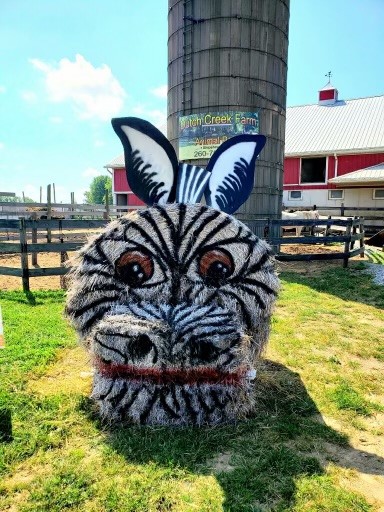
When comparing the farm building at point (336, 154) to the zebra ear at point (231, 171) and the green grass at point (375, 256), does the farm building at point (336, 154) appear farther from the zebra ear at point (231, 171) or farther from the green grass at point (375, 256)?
the zebra ear at point (231, 171)

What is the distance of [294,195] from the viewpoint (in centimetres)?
1988

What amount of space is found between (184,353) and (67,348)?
2052 millimetres

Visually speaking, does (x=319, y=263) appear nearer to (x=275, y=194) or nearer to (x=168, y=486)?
(x=275, y=194)

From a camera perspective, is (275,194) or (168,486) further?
(275,194)

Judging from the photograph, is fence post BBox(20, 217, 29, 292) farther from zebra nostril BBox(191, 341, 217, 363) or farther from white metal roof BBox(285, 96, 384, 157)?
white metal roof BBox(285, 96, 384, 157)

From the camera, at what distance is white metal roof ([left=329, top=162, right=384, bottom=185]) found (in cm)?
1605

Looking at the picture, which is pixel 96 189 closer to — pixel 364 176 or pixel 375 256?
pixel 364 176

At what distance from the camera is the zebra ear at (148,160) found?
2449 millimetres

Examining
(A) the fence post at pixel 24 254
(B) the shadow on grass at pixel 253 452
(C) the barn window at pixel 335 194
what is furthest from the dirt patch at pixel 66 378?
(C) the barn window at pixel 335 194

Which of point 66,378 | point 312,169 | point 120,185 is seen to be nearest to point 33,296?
point 66,378

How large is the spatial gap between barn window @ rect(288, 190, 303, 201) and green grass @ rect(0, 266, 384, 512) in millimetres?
17060

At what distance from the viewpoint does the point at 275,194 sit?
30.1 feet

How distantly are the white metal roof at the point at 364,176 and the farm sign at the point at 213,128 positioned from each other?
996 centimetres

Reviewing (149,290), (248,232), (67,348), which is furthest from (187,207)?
(67,348)
